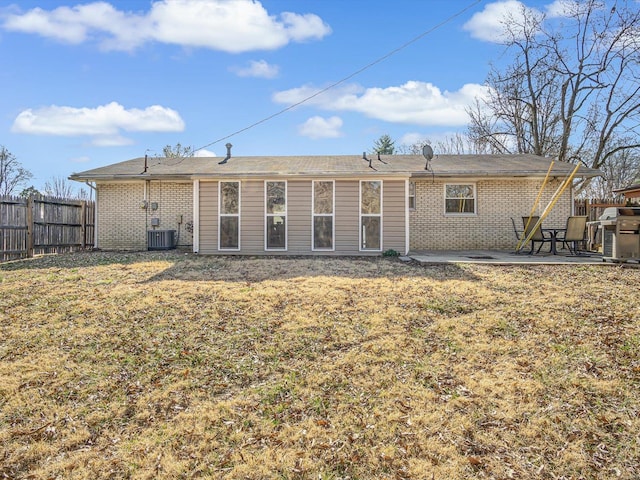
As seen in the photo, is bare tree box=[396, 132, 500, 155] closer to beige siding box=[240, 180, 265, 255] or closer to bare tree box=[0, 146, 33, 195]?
beige siding box=[240, 180, 265, 255]

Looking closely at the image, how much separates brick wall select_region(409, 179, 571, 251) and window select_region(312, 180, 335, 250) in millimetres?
3497

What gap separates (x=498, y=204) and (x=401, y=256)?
15.5ft

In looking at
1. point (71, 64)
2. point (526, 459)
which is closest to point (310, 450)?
point (526, 459)

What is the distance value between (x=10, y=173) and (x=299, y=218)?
2331 centimetres

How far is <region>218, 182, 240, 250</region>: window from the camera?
1111cm

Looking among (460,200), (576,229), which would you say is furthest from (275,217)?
(576,229)

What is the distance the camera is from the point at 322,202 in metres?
11.0

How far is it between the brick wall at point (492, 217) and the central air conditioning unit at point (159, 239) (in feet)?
25.9

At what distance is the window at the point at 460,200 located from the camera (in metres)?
13.1

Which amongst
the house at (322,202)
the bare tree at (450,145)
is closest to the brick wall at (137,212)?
the house at (322,202)

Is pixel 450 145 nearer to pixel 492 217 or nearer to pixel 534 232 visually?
pixel 492 217

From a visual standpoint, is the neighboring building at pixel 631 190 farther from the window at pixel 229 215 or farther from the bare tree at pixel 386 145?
the bare tree at pixel 386 145

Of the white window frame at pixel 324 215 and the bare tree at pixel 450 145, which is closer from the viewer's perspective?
the white window frame at pixel 324 215

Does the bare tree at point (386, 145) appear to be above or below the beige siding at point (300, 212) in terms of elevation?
above
